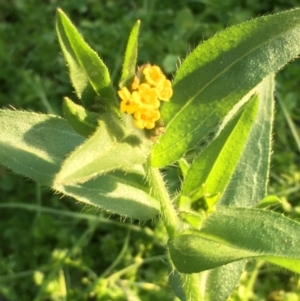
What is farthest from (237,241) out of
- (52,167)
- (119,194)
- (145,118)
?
(52,167)

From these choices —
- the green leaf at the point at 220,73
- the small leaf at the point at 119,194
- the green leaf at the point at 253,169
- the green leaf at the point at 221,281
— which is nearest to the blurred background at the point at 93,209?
the green leaf at the point at 221,281

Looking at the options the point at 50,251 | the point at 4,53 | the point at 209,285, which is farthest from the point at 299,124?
the point at 4,53

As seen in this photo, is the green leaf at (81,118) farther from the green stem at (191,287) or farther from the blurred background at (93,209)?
the blurred background at (93,209)

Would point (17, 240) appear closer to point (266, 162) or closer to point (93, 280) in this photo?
point (93, 280)

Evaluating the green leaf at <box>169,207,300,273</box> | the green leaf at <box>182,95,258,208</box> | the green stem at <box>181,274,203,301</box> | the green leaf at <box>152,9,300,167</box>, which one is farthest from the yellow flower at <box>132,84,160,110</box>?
the green stem at <box>181,274,203,301</box>

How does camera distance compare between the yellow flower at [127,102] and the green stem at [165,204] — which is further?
the green stem at [165,204]

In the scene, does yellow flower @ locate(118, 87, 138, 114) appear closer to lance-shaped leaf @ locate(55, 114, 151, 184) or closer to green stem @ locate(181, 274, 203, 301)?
lance-shaped leaf @ locate(55, 114, 151, 184)
